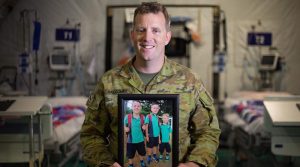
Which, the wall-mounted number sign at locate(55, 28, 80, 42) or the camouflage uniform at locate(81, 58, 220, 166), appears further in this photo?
the wall-mounted number sign at locate(55, 28, 80, 42)

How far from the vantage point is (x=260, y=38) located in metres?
5.35

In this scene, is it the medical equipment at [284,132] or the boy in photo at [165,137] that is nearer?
the boy in photo at [165,137]

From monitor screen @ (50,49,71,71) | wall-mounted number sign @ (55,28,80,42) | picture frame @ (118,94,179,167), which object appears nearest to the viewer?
picture frame @ (118,94,179,167)

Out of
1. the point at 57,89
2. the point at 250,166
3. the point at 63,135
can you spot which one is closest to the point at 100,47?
the point at 57,89

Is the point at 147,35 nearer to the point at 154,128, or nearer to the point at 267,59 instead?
the point at 154,128

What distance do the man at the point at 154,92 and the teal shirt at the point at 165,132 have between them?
12 centimetres

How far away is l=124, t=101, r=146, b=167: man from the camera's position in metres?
1.62

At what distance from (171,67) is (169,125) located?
285 mm

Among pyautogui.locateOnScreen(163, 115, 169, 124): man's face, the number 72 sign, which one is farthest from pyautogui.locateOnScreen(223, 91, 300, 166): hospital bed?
pyautogui.locateOnScreen(163, 115, 169, 124): man's face

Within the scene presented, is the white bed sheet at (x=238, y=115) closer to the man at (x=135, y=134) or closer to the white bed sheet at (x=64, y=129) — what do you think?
the white bed sheet at (x=64, y=129)

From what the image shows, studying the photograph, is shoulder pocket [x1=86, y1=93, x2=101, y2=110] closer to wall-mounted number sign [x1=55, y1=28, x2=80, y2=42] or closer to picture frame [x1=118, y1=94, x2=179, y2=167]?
picture frame [x1=118, y1=94, x2=179, y2=167]

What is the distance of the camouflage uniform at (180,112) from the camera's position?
1738 millimetres

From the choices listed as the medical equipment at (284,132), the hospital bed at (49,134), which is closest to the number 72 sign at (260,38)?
the medical equipment at (284,132)

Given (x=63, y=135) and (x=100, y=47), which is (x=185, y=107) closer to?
(x=63, y=135)
